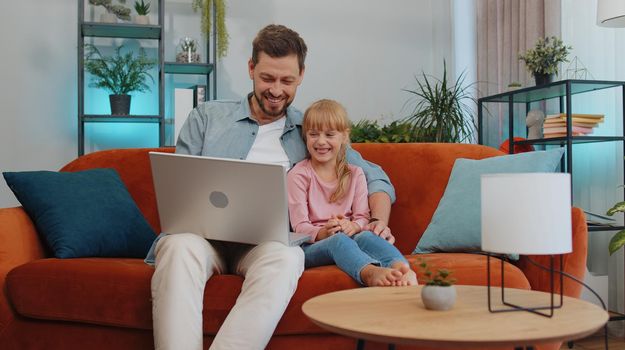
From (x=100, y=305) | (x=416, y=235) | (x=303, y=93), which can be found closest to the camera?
(x=100, y=305)

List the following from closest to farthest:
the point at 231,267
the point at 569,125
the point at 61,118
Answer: the point at 231,267 < the point at 569,125 < the point at 61,118

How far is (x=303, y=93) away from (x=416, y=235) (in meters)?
2.48

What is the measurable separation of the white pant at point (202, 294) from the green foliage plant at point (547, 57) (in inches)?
79.6

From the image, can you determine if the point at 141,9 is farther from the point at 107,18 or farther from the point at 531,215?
the point at 531,215

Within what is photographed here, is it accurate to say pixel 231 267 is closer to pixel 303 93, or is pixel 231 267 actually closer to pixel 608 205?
pixel 608 205

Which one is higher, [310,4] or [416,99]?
[310,4]

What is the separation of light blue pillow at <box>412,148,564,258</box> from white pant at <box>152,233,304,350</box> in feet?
2.05

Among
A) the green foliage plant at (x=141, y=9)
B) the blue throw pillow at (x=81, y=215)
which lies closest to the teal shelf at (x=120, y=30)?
the green foliage plant at (x=141, y=9)

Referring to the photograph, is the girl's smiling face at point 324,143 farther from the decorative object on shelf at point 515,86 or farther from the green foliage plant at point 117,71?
the green foliage plant at point 117,71

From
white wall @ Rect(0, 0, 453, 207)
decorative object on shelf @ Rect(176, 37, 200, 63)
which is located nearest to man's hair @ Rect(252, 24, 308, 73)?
decorative object on shelf @ Rect(176, 37, 200, 63)

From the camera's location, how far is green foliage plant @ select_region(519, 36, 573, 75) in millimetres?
3184

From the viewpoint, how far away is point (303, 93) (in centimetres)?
461

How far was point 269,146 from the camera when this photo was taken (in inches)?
86.7

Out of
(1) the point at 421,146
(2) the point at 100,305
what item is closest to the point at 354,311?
(2) the point at 100,305
